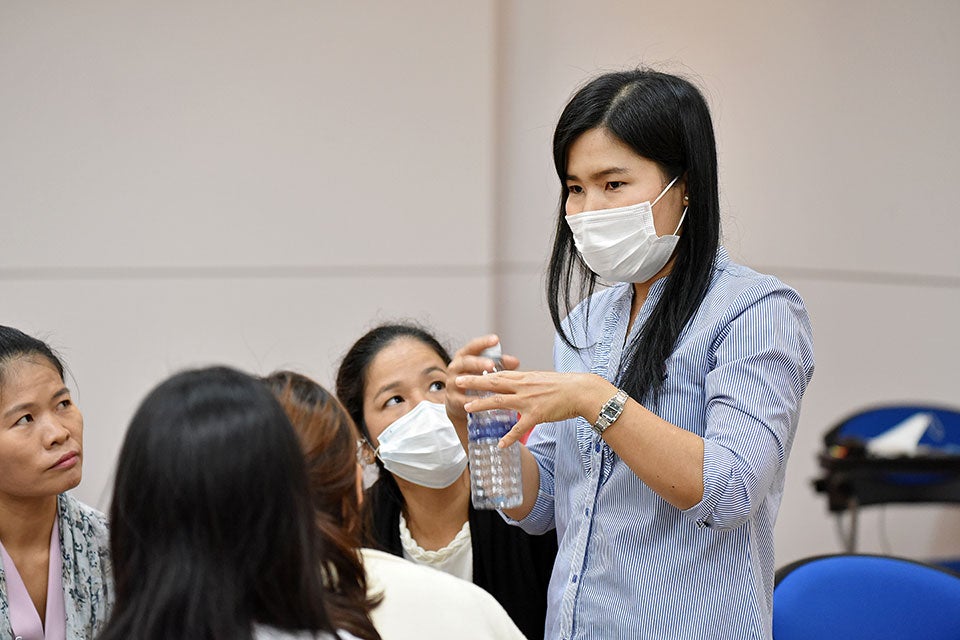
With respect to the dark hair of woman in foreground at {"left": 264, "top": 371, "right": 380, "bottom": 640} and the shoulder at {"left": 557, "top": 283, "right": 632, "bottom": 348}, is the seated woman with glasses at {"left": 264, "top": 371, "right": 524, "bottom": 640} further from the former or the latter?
the shoulder at {"left": 557, "top": 283, "right": 632, "bottom": 348}

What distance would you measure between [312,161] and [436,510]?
1.97 meters

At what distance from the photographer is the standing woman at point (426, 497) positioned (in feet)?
7.08

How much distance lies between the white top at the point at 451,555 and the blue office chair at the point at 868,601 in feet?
2.22

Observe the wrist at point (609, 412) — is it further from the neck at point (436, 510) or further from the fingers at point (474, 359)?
the neck at point (436, 510)

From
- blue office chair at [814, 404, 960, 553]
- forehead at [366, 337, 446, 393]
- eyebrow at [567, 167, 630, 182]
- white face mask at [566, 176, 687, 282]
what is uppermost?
eyebrow at [567, 167, 630, 182]

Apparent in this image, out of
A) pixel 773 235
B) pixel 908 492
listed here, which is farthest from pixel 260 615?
pixel 773 235

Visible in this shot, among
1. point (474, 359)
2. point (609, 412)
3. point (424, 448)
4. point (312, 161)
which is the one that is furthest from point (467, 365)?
point (312, 161)

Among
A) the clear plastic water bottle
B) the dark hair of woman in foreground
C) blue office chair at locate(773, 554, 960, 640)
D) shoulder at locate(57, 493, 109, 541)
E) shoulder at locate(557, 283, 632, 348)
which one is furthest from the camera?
shoulder at locate(57, 493, 109, 541)

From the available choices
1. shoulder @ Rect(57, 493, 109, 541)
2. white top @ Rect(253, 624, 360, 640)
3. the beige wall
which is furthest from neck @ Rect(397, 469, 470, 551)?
the beige wall

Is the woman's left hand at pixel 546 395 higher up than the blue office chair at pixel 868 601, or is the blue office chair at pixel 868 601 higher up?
the woman's left hand at pixel 546 395

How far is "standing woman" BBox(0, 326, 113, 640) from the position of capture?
189 centimetres

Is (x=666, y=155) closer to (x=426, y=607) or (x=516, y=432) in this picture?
(x=516, y=432)

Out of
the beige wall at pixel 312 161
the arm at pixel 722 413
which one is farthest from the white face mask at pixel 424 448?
the beige wall at pixel 312 161

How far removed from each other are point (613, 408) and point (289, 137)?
2782 millimetres
